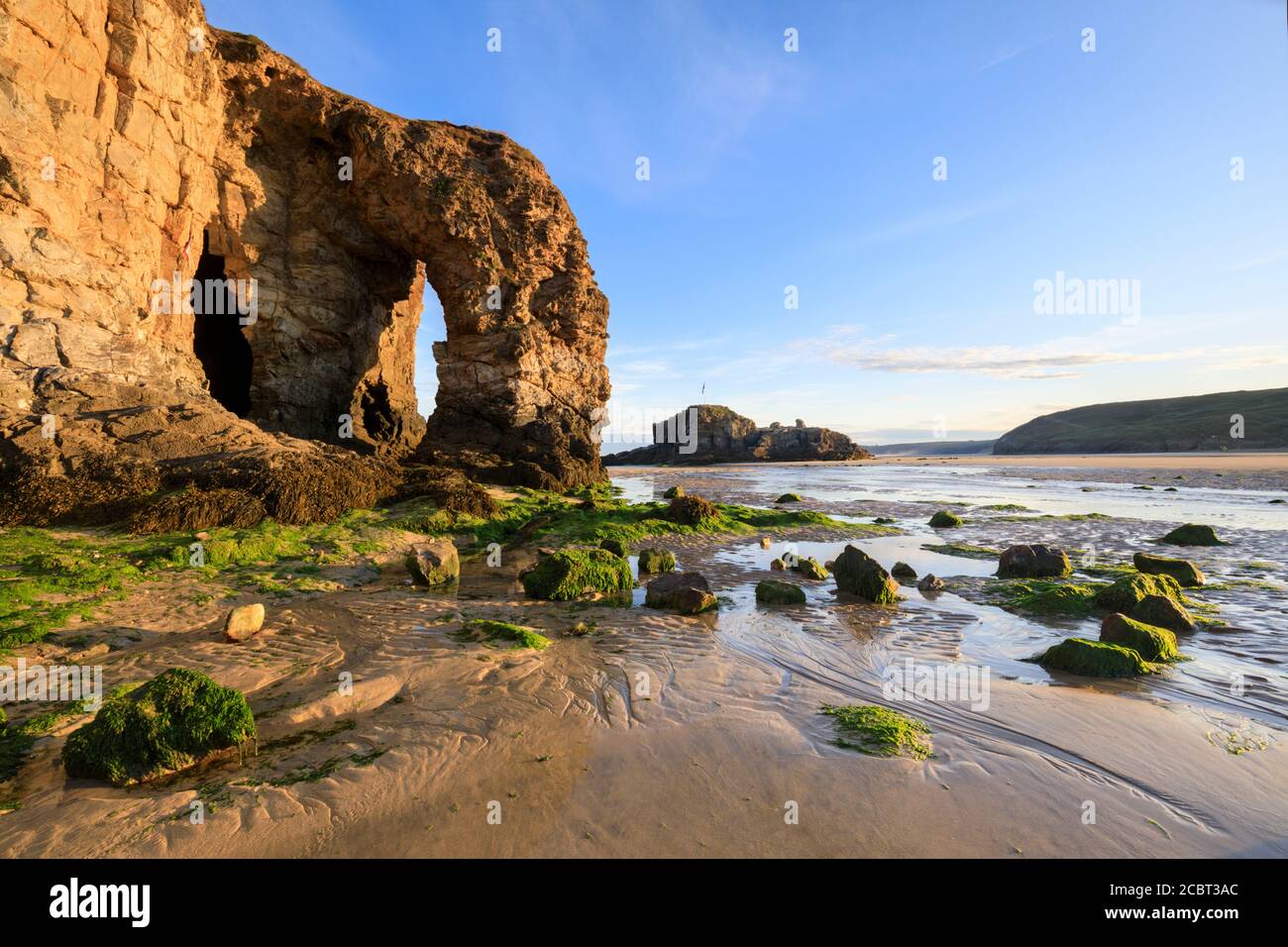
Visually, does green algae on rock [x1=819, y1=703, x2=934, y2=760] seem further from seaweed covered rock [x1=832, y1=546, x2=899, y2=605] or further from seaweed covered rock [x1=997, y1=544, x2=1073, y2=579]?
seaweed covered rock [x1=997, y1=544, x2=1073, y2=579]

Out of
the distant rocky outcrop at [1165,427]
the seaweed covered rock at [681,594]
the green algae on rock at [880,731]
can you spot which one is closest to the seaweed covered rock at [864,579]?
the seaweed covered rock at [681,594]

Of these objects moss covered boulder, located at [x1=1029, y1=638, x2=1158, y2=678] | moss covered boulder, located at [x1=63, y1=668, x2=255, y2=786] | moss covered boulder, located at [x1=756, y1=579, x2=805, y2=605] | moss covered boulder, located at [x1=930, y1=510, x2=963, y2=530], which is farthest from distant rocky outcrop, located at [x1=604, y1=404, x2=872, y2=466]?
moss covered boulder, located at [x1=63, y1=668, x2=255, y2=786]

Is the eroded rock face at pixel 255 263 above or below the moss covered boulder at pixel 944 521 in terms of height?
above

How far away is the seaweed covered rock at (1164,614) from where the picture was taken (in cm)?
Answer: 714

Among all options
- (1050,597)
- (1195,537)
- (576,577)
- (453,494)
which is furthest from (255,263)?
(1195,537)

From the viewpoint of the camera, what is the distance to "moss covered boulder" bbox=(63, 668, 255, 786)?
3.74 metres

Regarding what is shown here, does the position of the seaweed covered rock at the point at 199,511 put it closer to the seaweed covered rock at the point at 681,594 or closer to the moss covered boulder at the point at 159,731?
the moss covered boulder at the point at 159,731

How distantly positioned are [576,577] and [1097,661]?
22.9 feet

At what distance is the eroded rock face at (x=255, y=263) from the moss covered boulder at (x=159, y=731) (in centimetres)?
973

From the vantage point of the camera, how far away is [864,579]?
9039 millimetres

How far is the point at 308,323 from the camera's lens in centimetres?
2198

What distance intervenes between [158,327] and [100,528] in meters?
9.13

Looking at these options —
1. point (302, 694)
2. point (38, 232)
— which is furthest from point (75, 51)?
point (302, 694)

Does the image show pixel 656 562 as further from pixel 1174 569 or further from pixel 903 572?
pixel 1174 569
